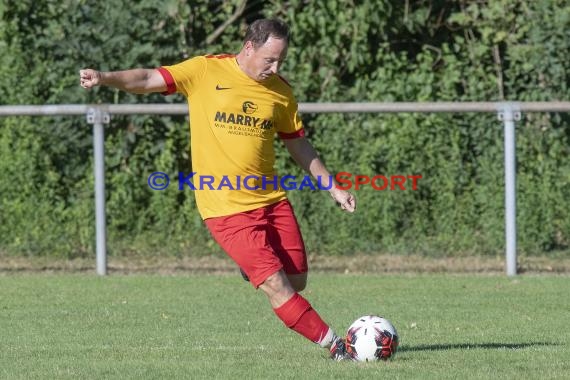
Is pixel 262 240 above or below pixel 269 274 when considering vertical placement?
above

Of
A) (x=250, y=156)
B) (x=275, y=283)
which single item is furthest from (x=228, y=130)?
(x=275, y=283)

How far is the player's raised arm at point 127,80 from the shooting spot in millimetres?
6777

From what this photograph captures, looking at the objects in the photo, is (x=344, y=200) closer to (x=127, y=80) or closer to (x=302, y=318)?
(x=302, y=318)

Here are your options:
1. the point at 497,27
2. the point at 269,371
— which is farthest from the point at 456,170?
the point at 269,371

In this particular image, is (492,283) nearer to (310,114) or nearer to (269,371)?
(310,114)

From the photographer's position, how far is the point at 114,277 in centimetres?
1212

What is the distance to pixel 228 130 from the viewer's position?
715 cm

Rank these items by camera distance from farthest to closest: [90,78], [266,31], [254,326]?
1. [254,326]
2. [266,31]
3. [90,78]

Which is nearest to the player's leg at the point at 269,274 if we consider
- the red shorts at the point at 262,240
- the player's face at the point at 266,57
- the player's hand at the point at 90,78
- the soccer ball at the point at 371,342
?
the red shorts at the point at 262,240

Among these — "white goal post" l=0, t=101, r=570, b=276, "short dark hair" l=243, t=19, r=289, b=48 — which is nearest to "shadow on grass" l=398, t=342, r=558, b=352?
"short dark hair" l=243, t=19, r=289, b=48

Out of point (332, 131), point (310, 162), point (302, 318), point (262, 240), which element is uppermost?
point (332, 131)

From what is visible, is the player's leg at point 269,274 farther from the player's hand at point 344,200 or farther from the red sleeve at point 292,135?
the red sleeve at point 292,135

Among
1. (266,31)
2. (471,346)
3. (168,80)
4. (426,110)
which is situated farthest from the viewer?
(426,110)

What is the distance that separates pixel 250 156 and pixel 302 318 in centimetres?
99
